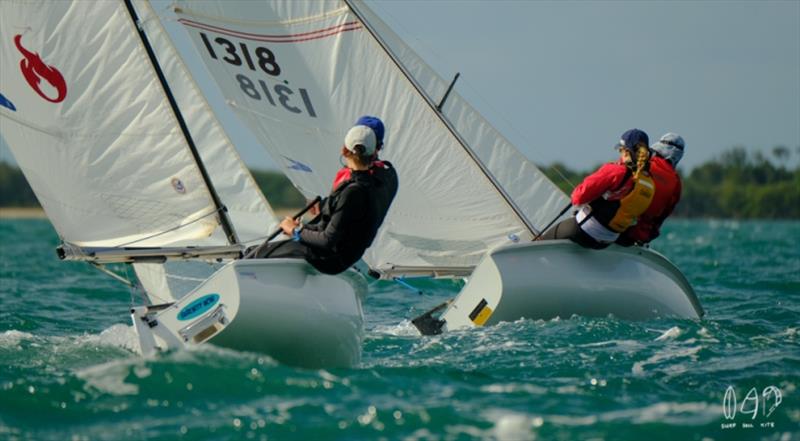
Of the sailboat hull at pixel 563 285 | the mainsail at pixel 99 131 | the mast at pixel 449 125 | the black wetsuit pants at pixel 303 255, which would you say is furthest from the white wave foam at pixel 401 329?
the black wetsuit pants at pixel 303 255

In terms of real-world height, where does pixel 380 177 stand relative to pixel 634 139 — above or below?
below

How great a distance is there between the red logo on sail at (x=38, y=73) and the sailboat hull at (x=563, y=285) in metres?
3.46

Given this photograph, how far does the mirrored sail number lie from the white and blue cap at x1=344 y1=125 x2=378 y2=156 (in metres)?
3.39

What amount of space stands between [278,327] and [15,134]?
2932 millimetres

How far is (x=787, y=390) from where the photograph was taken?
7496 mm

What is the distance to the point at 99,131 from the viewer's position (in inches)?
374

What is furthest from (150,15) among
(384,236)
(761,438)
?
(761,438)

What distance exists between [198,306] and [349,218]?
1.09 meters

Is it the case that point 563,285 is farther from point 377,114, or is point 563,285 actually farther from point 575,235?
point 377,114

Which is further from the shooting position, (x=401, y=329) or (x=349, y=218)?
(x=401, y=329)

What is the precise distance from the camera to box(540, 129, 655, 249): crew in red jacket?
386 inches

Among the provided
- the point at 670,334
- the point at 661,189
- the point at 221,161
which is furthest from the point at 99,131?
the point at 670,334

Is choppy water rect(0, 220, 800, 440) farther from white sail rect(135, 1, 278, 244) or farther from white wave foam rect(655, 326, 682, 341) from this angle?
white sail rect(135, 1, 278, 244)
